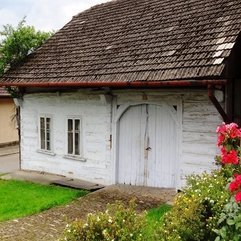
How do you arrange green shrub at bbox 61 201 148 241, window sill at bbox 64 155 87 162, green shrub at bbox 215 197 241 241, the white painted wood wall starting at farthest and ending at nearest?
1. window sill at bbox 64 155 87 162
2. the white painted wood wall
3. green shrub at bbox 61 201 148 241
4. green shrub at bbox 215 197 241 241

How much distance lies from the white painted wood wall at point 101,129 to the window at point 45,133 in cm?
23

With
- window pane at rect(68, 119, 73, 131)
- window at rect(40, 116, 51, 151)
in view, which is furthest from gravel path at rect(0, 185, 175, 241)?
window at rect(40, 116, 51, 151)

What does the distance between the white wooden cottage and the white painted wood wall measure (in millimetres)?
26

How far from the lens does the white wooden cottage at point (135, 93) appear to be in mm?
9281

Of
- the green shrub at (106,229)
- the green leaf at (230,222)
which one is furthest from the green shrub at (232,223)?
the green shrub at (106,229)

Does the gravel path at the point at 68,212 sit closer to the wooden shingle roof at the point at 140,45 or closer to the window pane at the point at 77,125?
the window pane at the point at 77,125

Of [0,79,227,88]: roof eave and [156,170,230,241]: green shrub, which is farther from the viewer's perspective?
[0,79,227,88]: roof eave

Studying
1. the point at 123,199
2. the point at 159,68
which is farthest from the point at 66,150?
the point at 159,68

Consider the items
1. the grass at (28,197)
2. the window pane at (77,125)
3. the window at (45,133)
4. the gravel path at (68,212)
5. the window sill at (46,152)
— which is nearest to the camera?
the gravel path at (68,212)

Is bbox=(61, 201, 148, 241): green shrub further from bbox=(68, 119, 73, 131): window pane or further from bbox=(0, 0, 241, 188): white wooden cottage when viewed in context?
bbox=(68, 119, 73, 131): window pane

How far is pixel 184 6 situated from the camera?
11945 millimetres

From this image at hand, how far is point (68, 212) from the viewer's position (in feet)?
28.9

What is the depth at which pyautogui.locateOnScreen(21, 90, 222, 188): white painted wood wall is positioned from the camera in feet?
30.9

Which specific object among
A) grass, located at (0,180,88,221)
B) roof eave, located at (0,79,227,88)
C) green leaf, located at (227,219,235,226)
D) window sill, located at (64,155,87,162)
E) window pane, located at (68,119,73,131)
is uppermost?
roof eave, located at (0,79,227,88)
